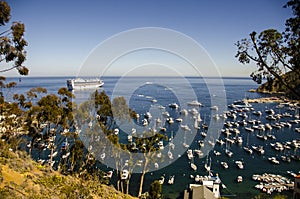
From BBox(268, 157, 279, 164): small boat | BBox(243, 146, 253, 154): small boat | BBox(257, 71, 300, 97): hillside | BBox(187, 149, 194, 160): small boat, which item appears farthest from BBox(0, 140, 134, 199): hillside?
BBox(243, 146, 253, 154): small boat

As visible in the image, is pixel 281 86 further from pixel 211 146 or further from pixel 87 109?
pixel 211 146

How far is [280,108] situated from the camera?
210 feet

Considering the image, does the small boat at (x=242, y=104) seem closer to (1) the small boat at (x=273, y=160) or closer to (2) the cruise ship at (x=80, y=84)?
(1) the small boat at (x=273, y=160)

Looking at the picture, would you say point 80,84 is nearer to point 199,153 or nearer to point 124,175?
point 199,153

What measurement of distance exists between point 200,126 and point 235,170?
18042mm

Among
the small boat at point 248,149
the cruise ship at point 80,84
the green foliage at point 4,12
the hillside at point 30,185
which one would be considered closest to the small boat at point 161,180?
the hillside at point 30,185

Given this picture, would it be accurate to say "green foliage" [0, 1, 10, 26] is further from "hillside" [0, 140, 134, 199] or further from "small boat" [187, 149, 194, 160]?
"small boat" [187, 149, 194, 160]

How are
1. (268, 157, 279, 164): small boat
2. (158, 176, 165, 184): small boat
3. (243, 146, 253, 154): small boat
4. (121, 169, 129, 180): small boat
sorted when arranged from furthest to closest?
(243, 146, 253, 154): small boat, (268, 157, 279, 164): small boat, (121, 169, 129, 180): small boat, (158, 176, 165, 184): small boat

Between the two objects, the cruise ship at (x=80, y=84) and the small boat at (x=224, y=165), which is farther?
the cruise ship at (x=80, y=84)

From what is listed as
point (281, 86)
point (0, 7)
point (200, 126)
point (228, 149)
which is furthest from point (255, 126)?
point (0, 7)

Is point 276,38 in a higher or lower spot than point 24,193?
higher

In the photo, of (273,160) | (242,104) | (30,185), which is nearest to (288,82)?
(30,185)

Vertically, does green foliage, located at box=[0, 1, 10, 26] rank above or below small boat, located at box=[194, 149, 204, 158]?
above

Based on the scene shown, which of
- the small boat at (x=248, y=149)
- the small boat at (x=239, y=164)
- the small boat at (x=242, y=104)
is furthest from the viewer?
the small boat at (x=242, y=104)
